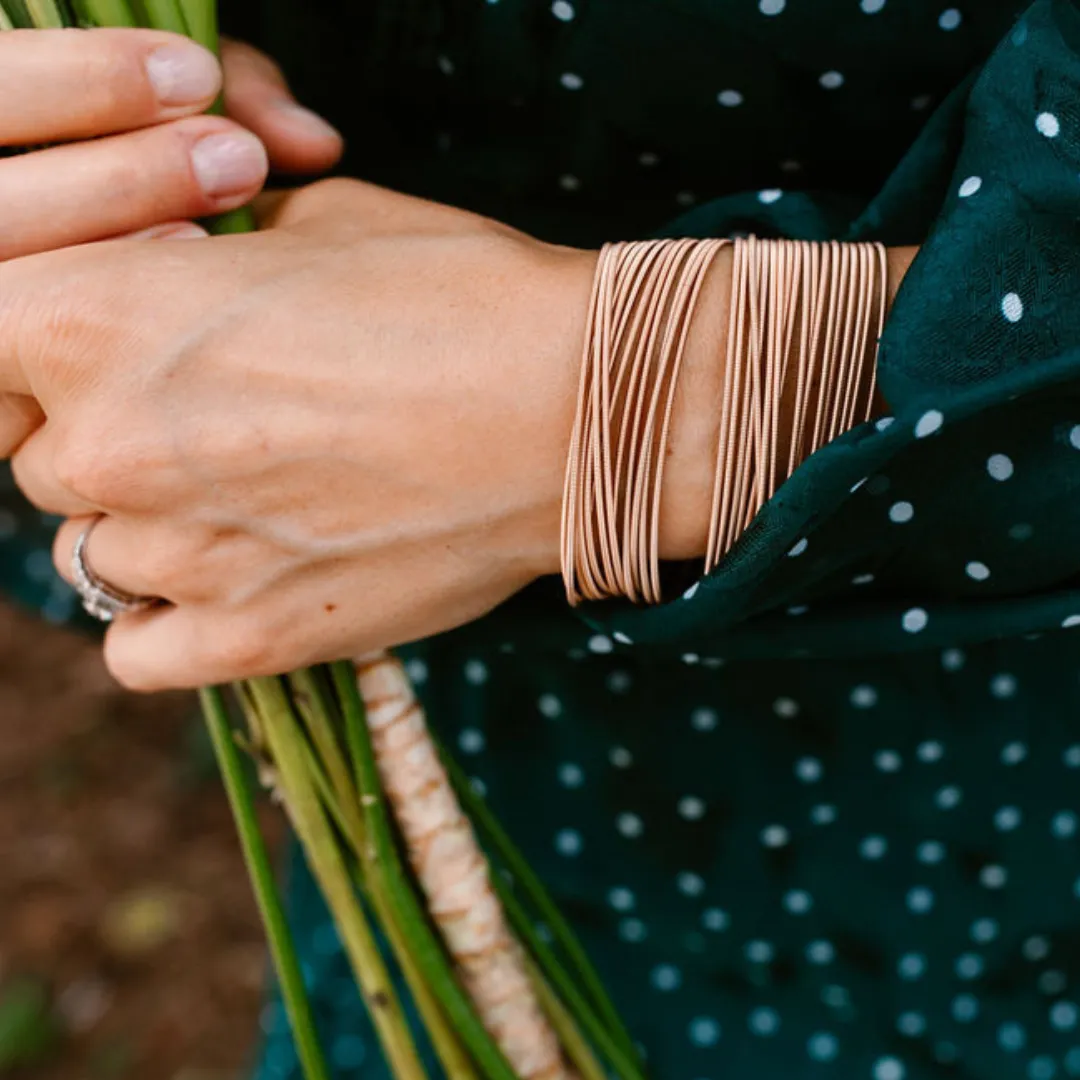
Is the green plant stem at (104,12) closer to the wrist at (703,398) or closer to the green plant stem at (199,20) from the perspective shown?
the green plant stem at (199,20)

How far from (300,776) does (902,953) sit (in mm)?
417

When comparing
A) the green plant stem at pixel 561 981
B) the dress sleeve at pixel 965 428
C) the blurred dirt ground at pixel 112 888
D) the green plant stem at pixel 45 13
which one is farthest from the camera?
the blurred dirt ground at pixel 112 888

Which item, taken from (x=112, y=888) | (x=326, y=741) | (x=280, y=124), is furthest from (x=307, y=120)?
(x=112, y=888)

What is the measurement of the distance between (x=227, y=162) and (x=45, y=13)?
4.4 inches

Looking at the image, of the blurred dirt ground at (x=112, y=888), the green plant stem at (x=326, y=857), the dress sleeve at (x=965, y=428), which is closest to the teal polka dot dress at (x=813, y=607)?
the dress sleeve at (x=965, y=428)

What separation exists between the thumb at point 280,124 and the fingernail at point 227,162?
66 mm

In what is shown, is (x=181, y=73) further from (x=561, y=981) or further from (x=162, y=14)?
(x=561, y=981)

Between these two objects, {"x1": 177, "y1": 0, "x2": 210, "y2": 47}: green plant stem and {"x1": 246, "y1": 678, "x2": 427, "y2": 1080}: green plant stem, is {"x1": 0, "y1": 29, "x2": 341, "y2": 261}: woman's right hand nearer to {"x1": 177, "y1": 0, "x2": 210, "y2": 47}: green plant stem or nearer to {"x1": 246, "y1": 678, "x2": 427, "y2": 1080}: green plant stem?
{"x1": 177, "y1": 0, "x2": 210, "y2": 47}: green plant stem

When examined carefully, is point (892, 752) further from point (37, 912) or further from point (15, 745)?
point (15, 745)

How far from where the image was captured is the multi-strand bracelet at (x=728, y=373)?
0.52 meters

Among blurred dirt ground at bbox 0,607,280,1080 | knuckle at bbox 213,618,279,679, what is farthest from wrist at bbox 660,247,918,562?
blurred dirt ground at bbox 0,607,280,1080

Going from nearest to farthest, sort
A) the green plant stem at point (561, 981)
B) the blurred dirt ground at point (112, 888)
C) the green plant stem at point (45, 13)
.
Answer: the green plant stem at point (45, 13) < the green plant stem at point (561, 981) < the blurred dirt ground at point (112, 888)

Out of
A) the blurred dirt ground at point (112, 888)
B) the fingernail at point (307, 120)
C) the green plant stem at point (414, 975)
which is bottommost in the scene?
the blurred dirt ground at point (112, 888)

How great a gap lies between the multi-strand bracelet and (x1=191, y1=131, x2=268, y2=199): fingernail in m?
0.18
